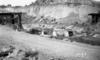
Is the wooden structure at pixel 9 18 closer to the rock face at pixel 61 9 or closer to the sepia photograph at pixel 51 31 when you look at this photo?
the sepia photograph at pixel 51 31

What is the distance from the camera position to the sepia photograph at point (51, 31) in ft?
22.8

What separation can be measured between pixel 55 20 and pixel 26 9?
10.9 meters

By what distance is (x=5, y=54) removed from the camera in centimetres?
738

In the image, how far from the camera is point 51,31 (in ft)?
48.4

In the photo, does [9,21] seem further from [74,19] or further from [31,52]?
[74,19]

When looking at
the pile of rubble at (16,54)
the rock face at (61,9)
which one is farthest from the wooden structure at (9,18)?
the rock face at (61,9)

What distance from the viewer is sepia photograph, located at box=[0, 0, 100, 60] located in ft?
22.8

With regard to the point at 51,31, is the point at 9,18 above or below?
above

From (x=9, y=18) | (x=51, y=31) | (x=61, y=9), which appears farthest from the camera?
(x=61, y=9)

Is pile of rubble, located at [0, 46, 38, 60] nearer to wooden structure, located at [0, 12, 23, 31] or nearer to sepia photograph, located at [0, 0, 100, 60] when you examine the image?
sepia photograph, located at [0, 0, 100, 60]

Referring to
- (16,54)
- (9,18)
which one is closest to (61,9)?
(9,18)

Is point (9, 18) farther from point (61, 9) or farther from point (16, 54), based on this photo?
point (61, 9)

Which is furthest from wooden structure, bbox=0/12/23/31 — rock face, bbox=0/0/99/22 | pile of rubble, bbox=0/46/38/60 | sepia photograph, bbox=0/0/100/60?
rock face, bbox=0/0/99/22

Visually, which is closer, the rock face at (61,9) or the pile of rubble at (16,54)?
the pile of rubble at (16,54)
